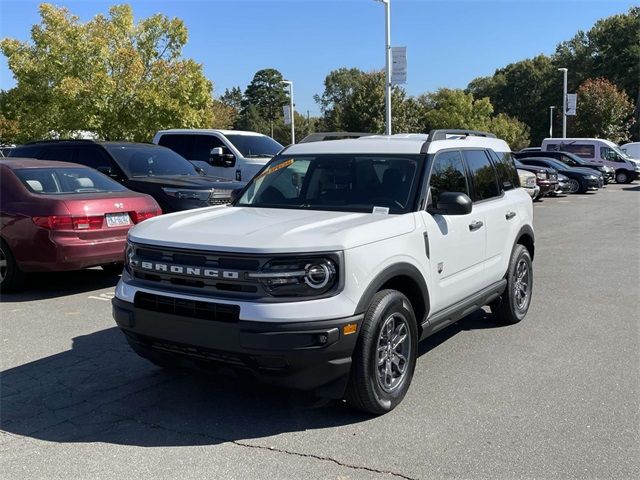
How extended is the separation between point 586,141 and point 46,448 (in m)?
32.2

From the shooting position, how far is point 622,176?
3162 centimetres

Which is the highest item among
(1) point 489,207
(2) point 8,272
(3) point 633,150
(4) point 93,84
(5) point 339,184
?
(4) point 93,84

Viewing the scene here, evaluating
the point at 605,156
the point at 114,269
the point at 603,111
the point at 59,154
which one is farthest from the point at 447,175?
the point at 603,111

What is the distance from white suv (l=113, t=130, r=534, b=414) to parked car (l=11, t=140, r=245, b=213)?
4026mm

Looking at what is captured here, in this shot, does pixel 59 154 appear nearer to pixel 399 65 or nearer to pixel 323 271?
pixel 323 271

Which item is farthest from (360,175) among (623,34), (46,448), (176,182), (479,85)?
(479,85)

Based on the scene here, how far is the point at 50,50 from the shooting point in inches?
908

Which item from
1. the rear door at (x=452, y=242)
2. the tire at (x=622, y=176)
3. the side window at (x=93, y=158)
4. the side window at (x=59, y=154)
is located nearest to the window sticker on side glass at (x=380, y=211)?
the rear door at (x=452, y=242)

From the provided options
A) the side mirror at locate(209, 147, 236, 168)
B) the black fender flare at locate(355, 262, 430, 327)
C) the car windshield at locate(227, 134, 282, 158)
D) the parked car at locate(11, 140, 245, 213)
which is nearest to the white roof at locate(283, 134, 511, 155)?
the black fender flare at locate(355, 262, 430, 327)

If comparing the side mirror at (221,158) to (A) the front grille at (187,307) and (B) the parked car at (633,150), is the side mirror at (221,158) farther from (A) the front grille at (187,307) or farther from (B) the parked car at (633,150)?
(B) the parked car at (633,150)

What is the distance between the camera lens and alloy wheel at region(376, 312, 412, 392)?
399 cm

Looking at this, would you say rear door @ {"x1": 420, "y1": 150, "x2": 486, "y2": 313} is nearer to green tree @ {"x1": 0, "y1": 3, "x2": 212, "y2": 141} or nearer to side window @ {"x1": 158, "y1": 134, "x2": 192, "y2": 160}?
side window @ {"x1": 158, "y1": 134, "x2": 192, "y2": 160}

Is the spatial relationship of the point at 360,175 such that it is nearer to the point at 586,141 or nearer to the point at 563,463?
the point at 563,463

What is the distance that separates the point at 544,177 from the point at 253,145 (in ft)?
44.7
